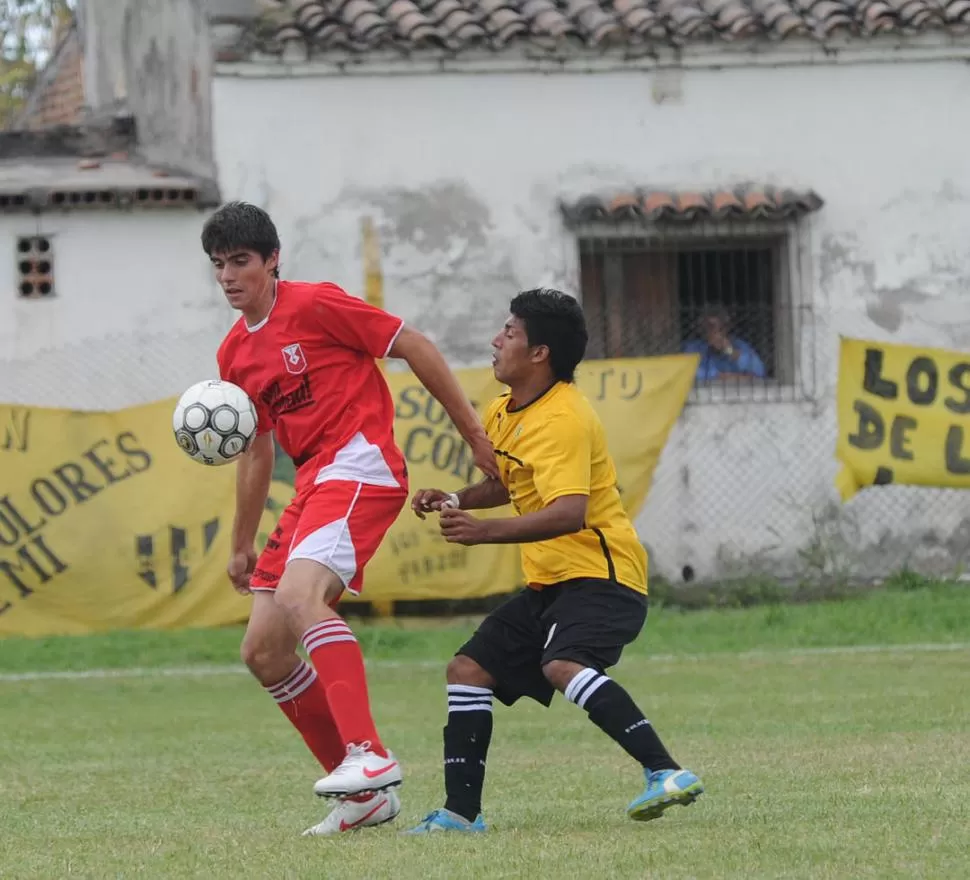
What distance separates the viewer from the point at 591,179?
635 inches

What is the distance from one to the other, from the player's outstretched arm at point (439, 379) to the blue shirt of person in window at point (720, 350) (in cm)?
991

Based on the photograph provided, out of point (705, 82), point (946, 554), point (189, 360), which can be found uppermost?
point (705, 82)

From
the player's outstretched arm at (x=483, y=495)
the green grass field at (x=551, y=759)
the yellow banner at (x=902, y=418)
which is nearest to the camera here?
the green grass field at (x=551, y=759)

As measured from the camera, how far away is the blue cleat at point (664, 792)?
18.4 feet

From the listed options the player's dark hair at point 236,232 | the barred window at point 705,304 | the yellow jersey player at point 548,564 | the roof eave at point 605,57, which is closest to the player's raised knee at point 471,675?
the yellow jersey player at point 548,564

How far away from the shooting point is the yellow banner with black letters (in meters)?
14.1

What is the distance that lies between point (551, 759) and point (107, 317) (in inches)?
323

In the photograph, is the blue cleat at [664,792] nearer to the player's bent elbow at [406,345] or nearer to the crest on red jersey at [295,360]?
the player's bent elbow at [406,345]

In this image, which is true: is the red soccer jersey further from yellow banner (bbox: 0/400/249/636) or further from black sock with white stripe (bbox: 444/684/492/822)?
yellow banner (bbox: 0/400/249/636)

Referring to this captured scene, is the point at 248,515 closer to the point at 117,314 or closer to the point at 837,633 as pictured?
the point at 837,633

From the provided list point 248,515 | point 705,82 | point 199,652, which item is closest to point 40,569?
point 199,652

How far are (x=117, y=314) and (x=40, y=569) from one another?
233 cm

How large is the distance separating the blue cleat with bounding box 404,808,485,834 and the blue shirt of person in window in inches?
411

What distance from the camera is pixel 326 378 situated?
249 inches
